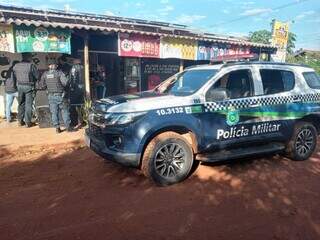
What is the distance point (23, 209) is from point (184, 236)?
2.19 meters

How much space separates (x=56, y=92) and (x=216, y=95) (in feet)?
16.2

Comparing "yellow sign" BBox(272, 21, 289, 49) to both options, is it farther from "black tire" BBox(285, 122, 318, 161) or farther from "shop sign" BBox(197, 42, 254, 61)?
"black tire" BBox(285, 122, 318, 161)

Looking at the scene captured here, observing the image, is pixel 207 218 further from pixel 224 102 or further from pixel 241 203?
pixel 224 102

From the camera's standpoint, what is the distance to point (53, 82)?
31.1 feet

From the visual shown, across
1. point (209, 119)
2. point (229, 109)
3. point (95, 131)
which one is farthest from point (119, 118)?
point (229, 109)

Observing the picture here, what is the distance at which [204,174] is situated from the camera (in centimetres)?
641

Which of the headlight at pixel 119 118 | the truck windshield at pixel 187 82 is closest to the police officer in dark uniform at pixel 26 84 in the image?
the truck windshield at pixel 187 82

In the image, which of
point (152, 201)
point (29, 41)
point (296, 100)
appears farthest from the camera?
point (29, 41)

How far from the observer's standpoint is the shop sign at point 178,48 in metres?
13.2

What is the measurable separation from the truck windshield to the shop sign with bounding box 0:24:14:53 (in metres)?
4.79

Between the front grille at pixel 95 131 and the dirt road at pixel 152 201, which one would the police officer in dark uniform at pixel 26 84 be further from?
the front grille at pixel 95 131

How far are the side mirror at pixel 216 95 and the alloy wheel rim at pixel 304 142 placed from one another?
2152 mm

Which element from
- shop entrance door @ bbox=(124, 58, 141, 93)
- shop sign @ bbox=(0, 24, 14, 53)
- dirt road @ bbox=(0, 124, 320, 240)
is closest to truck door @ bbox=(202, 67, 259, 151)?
dirt road @ bbox=(0, 124, 320, 240)

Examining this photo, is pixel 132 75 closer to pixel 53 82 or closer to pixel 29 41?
pixel 29 41
